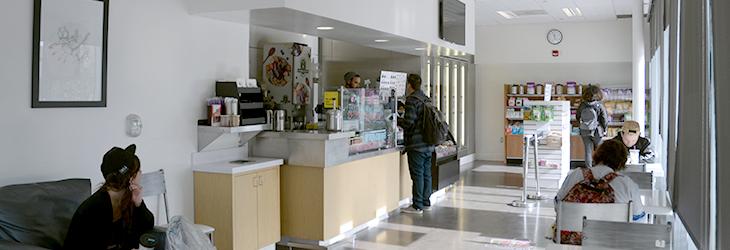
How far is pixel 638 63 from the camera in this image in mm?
11633

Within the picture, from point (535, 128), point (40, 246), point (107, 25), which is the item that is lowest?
point (40, 246)

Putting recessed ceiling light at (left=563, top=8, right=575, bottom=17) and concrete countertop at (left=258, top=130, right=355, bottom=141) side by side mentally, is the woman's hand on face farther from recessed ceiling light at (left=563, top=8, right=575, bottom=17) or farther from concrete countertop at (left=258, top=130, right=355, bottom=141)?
recessed ceiling light at (left=563, top=8, right=575, bottom=17)

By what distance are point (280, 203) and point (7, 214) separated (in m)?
2.95

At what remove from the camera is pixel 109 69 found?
4660 millimetres

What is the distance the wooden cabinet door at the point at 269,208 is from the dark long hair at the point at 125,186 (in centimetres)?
207

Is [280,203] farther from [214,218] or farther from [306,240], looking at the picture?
[214,218]

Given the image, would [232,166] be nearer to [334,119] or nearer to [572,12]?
[334,119]

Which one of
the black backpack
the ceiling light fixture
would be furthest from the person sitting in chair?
the ceiling light fixture

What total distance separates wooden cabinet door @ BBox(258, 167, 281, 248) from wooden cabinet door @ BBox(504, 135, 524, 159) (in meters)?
9.00

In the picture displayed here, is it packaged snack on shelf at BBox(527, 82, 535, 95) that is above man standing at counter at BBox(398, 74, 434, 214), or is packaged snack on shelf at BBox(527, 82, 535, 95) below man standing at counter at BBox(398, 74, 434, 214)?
above

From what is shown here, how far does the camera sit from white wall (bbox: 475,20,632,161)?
1373 centimetres

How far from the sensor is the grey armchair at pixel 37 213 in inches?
143

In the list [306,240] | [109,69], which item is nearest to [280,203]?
[306,240]

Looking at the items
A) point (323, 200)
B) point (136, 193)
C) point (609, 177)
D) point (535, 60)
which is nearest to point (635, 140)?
point (609, 177)
